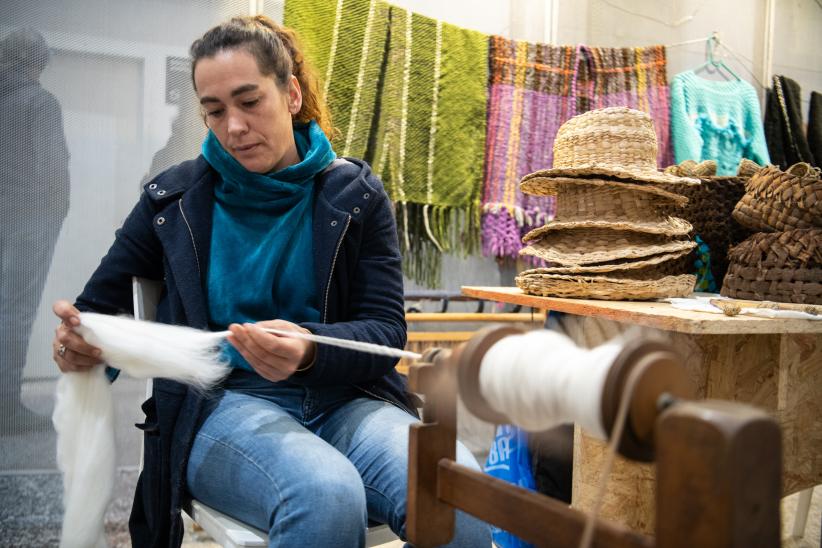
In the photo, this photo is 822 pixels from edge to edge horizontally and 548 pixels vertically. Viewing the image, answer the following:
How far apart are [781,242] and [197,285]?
1.38m

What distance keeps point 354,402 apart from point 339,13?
5.01 feet

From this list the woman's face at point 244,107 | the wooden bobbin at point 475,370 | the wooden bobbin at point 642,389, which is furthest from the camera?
the woman's face at point 244,107

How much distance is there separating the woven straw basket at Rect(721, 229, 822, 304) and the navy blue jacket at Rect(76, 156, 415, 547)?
97 centimetres

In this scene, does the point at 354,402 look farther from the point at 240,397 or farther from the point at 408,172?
the point at 408,172

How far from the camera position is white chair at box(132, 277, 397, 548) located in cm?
98

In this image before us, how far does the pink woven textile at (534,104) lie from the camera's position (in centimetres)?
252

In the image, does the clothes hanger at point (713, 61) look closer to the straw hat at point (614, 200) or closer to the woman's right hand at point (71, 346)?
the straw hat at point (614, 200)

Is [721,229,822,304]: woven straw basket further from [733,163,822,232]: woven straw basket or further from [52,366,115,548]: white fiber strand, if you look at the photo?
[52,366,115,548]: white fiber strand

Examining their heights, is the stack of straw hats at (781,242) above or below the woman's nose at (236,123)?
below

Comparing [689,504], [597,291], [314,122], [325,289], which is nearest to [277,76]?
[314,122]

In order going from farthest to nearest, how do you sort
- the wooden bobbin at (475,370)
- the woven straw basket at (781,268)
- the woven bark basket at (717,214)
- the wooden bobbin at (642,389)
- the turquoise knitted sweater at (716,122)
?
1. the turquoise knitted sweater at (716,122)
2. the woven bark basket at (717,214)
3. the woven straw basket at (781,268)
4. the wooden bobbin at (475,370)
5. the wooden bobbin at (642,389)

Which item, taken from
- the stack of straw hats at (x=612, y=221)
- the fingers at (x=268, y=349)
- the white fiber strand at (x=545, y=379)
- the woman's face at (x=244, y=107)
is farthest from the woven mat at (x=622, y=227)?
the white fiber strand at (x=545, y=379)

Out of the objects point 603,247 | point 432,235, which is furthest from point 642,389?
point 432,235

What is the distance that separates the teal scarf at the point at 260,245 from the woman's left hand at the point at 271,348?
0.17 meters
